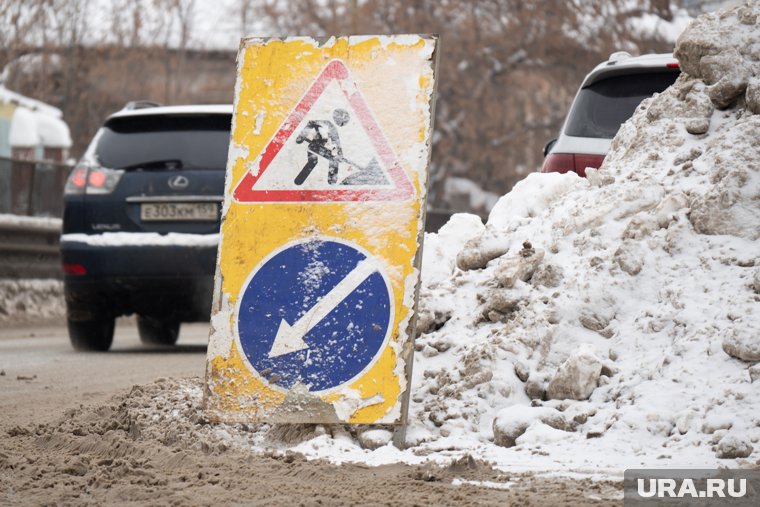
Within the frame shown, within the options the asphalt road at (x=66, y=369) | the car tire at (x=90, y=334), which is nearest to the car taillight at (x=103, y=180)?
the car tire at (x=90, y=334)

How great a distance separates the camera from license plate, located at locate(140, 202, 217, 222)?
33.2 feet

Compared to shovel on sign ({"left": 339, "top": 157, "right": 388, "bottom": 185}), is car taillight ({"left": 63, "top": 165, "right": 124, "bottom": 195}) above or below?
below

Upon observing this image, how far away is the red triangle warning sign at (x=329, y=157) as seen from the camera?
202 inches

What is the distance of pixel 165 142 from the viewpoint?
1031 centimetres

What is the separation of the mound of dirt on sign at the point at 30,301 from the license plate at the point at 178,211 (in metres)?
4.26

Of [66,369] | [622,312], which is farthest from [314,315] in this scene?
[66,369]

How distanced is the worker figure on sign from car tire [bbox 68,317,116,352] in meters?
5.76

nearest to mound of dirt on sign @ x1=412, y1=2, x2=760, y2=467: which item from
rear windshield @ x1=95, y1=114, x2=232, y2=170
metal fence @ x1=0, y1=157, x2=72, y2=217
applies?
rear windshield @ x1=95, y1=114, x2=232, y2=170

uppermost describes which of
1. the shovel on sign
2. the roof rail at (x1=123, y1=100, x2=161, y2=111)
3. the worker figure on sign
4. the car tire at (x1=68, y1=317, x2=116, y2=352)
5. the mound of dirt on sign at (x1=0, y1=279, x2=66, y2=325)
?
the worker figure on sign

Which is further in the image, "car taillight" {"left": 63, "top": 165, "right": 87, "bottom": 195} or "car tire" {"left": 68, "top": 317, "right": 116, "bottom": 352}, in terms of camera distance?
"car tire" {"left": 68, "top": 317, "right": 116, "bottom": 352}

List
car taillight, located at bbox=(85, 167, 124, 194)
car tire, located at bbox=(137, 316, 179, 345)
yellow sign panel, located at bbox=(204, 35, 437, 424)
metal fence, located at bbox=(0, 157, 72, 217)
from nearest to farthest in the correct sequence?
yellow sign panel, located at bbox=(204, 35, 437, 424) < car taillight, located at bbox=(85, 167, 124, 194) < car tire, located at bbox=(137, 316, 179, 345) < metal fence, located at bbox=(0, 157, 72, 217)

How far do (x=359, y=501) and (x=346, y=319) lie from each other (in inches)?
41.6

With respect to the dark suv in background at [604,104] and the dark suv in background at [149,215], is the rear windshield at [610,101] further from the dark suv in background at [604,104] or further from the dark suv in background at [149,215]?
the dark suv in background at [149,215]

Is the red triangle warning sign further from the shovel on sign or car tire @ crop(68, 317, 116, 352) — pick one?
car tire @ crop(68, 317, 116, 352)
